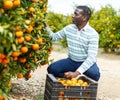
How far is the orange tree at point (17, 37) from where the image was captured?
503cm

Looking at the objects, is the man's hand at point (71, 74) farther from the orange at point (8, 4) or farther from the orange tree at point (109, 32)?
the orange tree at point (109, 32)

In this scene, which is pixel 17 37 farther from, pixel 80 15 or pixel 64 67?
pixel 64 67

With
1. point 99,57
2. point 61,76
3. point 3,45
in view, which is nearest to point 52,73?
point 61,76

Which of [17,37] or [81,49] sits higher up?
[17,37]

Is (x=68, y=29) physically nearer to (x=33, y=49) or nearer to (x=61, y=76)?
(x=61, y=76)

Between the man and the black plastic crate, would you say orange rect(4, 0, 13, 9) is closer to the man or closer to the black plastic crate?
the black plastic crate

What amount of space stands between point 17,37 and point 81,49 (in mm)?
2252

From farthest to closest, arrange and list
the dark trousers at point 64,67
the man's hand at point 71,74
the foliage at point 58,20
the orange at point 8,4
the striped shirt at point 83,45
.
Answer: the foliage at point 58,20, the dark trousers at point 64,67, the striped shirt at point 83,45, the man's hand at point 71,74, the orange at point 8,4

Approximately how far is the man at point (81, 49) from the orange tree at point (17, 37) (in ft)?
1.43

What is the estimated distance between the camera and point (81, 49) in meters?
7.33

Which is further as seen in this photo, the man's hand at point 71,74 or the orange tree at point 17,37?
the man's hand at point 71,74

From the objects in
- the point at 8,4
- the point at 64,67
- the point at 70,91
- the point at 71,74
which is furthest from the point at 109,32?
the point at 8,4

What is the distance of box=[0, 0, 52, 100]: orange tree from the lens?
503 centimetres

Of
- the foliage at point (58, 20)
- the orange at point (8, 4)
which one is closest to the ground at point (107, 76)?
the foliage at point (58, 20)
